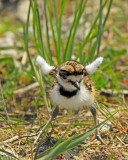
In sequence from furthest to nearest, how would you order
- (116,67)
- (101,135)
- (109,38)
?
(109,38)
(116,67)
(101,135)

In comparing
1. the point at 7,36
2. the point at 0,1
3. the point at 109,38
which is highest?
the point at 0,1

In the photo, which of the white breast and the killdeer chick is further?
the white breast

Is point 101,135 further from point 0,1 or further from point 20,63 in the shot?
point 0,1

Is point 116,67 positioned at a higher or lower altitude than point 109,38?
lower

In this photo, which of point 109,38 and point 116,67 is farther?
point 109,38

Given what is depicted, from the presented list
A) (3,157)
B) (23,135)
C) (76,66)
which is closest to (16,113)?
(23,135)

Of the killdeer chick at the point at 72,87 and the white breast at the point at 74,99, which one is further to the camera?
the white breast at the point at 74,99
